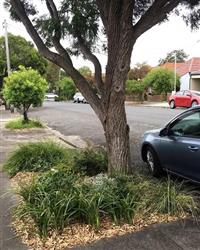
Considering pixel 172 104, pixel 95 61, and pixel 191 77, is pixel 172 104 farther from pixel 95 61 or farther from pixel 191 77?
pixel 95 61

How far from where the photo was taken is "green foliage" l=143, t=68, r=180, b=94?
129 feet

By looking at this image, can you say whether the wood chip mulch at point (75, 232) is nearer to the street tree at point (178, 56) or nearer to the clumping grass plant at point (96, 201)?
the clumping grass plant at point (96, 201)

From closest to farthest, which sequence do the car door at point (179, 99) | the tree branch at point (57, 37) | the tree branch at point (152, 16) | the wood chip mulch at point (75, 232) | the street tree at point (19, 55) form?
1. the wood chip mulch at point (75, 232)
2. the tree branch at point (152, 16)
3. the tree branch at point (57, 37)
4. the car door at point (179, 99)
5. the street tree at point (19, 55)

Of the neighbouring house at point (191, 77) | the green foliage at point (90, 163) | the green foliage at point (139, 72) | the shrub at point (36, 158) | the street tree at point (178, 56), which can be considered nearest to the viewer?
the green foliage at point (90, 163)

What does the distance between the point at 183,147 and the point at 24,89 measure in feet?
38.9

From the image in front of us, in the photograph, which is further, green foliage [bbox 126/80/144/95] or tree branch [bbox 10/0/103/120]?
green foliage [bbox 126/80/144/95]

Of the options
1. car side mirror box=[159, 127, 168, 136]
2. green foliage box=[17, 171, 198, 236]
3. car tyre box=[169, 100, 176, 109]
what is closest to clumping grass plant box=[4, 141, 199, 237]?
green foliage box=[17, 171, 198, 236]

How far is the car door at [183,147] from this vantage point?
5.42m

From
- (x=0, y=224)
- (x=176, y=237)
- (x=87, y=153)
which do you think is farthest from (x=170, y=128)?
(x=0, y=224)

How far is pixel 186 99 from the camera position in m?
26.3

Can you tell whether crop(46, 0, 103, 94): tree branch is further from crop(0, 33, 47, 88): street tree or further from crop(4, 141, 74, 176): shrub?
crop(0, 33, 47, 88): street tree

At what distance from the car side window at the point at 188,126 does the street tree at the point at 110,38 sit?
3.00 feet

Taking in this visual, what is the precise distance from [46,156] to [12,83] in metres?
9.76

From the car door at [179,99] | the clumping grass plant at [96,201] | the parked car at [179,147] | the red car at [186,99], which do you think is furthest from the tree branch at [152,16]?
the car door at [179,99]
